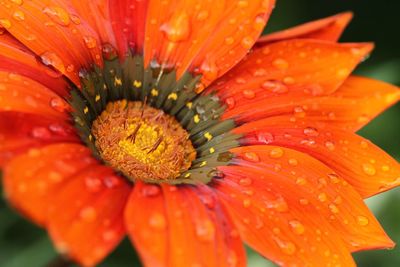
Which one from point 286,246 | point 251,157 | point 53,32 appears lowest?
point 286,246

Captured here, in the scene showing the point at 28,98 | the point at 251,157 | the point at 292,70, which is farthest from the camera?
the point at 292,70

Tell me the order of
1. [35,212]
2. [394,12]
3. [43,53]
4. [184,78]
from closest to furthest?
[35,212] < [43,53] < [184,78] < [394,12]

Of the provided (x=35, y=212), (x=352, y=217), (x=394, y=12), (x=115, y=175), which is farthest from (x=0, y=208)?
(x=394, y=12)

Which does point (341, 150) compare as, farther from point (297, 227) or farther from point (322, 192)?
point (297, 227)

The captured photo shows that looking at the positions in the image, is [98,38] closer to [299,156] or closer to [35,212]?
[299,156]

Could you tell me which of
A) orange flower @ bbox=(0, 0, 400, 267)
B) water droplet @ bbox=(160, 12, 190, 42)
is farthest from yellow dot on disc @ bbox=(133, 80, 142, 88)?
water droplet @ bbox=(160, 12, 190, 42)

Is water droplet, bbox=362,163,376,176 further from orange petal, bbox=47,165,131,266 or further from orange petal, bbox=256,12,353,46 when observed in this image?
orange petal, bbox=47,165,131,266

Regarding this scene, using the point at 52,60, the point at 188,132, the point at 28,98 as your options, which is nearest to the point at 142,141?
the point at 188,132
